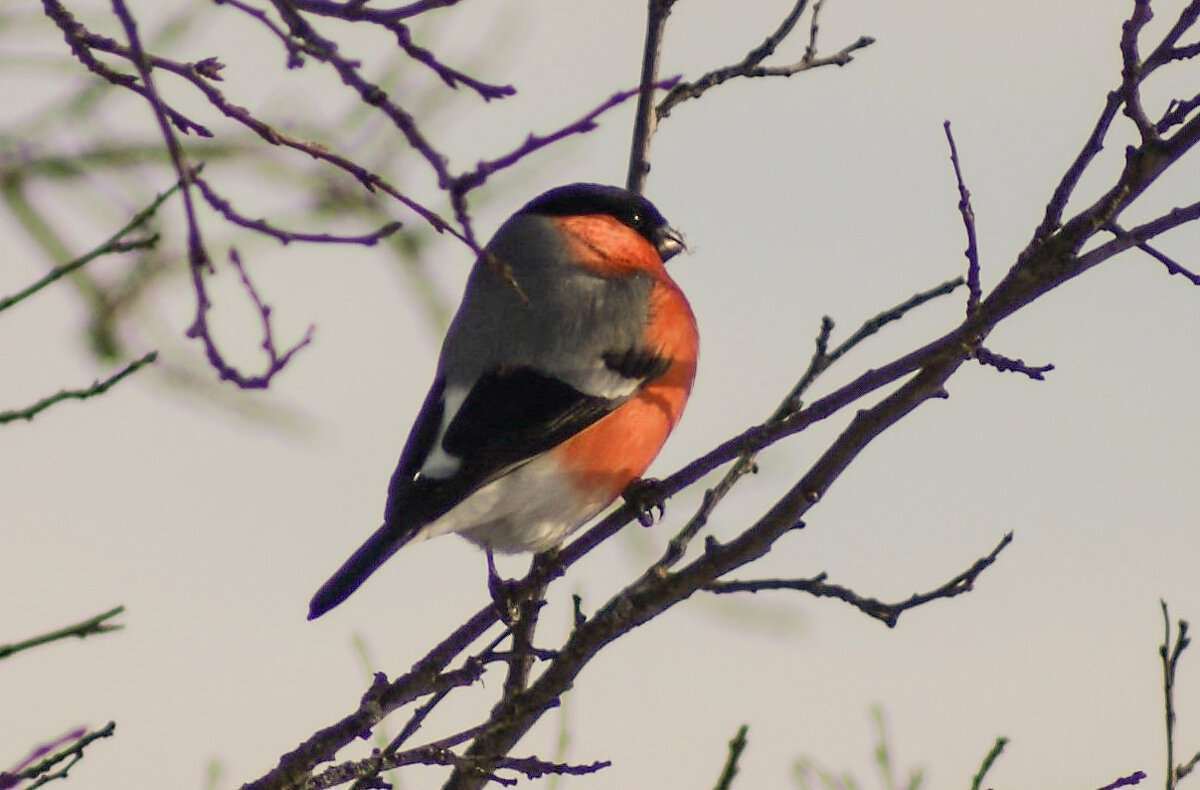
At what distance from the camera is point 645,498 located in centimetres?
454

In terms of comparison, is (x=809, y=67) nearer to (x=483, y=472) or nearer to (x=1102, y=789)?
(x=483, y=472)

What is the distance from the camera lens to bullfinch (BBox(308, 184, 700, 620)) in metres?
4.43

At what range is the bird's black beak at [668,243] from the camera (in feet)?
19.1

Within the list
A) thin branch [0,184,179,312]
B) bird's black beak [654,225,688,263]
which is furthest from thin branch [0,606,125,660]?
bird's black beak [654,225,688,263]

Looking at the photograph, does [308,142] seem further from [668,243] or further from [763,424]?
[668,243]

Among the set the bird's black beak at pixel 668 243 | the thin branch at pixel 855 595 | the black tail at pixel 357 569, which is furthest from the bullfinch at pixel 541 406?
the thin branch at pixel 855 595

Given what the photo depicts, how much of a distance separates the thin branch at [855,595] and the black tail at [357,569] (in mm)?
1174

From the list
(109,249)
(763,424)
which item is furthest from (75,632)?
(763,424)

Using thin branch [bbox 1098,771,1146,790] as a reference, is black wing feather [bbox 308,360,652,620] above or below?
above

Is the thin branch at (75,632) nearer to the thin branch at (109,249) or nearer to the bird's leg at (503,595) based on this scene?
the thin branch at (109,249)

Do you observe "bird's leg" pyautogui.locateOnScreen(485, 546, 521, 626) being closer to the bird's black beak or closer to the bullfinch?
the bullfinch

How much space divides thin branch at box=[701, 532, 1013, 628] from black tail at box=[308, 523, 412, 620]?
46.2 inches

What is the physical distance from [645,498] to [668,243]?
1526 millimetres

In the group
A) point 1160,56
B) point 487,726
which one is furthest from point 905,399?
point 487,726
